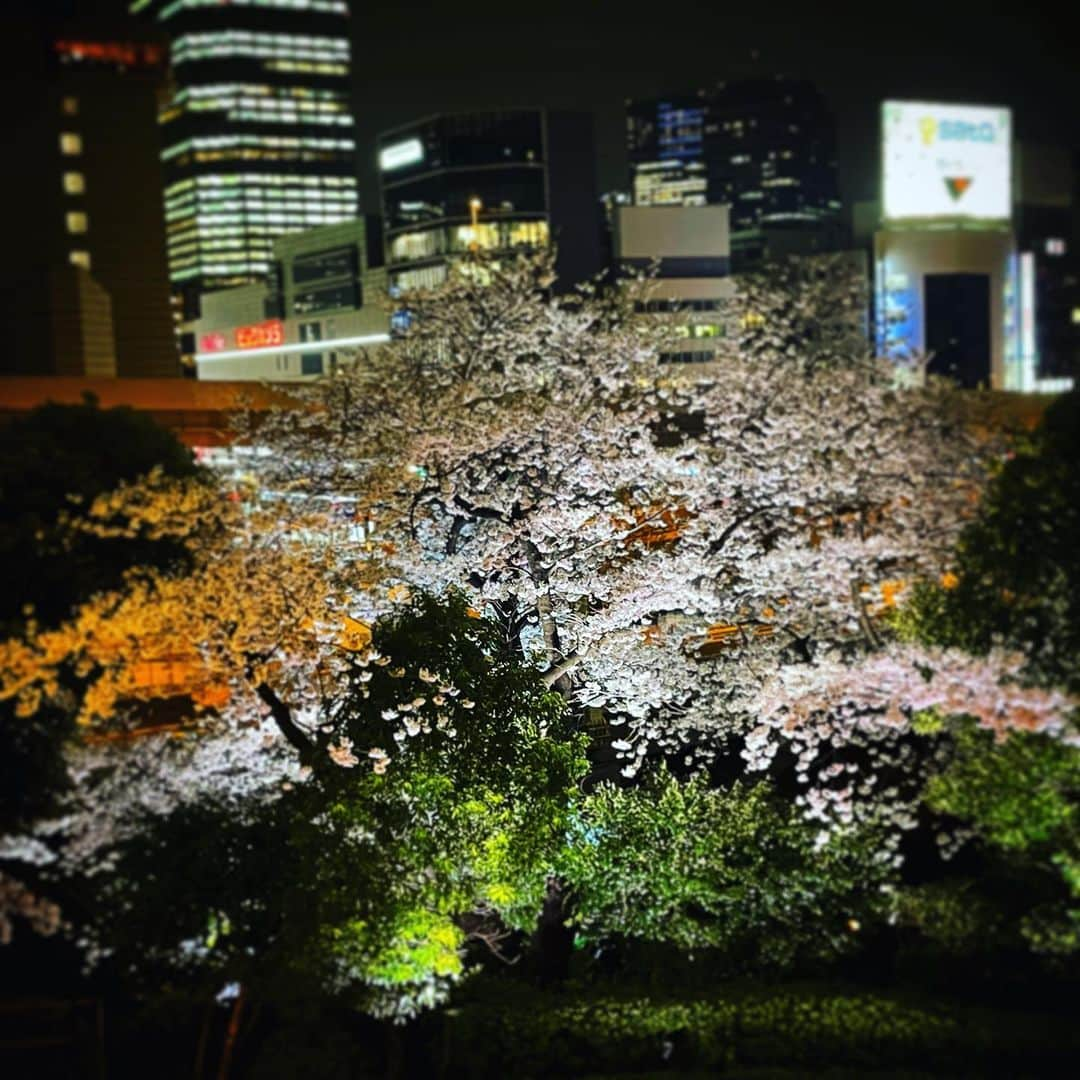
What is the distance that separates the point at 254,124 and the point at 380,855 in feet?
471

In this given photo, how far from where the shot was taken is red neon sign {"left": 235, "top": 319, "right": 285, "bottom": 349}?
82500 millimetres

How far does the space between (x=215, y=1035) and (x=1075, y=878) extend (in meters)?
7.43

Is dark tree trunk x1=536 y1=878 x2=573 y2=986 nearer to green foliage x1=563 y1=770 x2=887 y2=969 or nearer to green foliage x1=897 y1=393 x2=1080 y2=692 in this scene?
green foliage x1=563 y1=770 x2=887 y2=969

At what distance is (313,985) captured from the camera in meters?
9.88

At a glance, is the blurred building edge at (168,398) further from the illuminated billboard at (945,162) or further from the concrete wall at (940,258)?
the concrete wall at (940,258)

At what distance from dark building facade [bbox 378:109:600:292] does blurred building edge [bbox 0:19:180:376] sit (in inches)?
833

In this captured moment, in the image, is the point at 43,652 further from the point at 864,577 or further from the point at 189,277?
the point at 189,277

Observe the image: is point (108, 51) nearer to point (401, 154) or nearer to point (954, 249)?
point (401, 154)

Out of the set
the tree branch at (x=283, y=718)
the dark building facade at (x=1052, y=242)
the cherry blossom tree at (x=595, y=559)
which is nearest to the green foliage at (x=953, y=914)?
the cherry blossom tree at (x=595, y=559)

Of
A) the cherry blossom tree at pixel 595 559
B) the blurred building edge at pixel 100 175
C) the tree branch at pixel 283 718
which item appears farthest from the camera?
the blurred building edge at pixel 100 175

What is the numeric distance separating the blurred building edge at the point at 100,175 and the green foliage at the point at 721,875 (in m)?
30.9

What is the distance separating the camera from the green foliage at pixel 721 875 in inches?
427

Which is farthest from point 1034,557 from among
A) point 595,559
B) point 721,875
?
point 595,559

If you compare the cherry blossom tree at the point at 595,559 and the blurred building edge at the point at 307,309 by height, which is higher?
the blurred building edge at the point at 307,309
